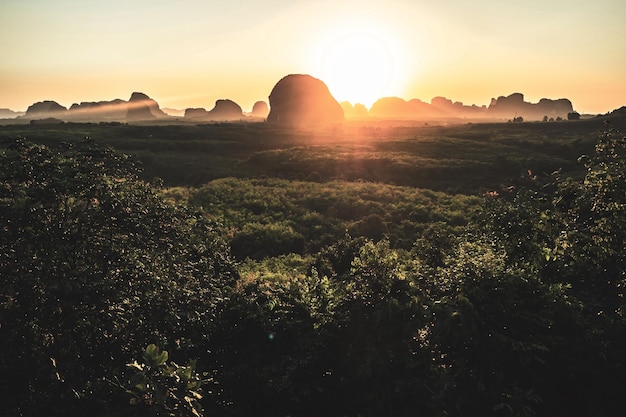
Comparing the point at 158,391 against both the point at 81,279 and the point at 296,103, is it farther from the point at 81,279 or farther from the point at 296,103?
the point at 296,103

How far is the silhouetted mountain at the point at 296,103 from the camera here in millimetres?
181125

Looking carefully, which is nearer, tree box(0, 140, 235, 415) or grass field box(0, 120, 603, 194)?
tree box(0, 140, 235, 415)

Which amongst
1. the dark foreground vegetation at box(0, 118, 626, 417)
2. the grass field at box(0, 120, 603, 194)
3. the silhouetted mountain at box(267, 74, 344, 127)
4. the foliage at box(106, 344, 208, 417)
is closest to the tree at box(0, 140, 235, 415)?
the dark foreground vegetation at box(0, 118, 626, 417)

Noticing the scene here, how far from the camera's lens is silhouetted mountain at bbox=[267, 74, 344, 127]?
181125 mm

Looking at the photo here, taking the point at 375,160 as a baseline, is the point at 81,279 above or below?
below

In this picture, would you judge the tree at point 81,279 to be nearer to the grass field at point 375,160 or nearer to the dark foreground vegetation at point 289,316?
the dark foreground vegetation at point 289,316

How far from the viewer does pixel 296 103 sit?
184 m

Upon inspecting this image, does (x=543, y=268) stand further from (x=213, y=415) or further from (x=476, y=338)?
(x=213, y=415)

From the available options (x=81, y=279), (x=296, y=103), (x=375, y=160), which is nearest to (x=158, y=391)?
(x=81, y=279)

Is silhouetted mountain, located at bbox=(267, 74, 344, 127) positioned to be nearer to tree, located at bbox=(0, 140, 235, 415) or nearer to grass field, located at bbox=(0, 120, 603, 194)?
grass field, located at bbox=(0, 120, 603, 194)

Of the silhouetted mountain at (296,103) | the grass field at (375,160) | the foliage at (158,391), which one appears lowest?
the foliage at (158,391)

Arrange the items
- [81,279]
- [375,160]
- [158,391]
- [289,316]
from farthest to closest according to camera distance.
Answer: [375,160]
[289,316]
[81,279]
[158,391]

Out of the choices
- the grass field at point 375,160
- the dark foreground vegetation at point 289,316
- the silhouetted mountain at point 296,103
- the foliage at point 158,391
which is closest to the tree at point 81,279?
the dark foreground vegetation at point 289,316

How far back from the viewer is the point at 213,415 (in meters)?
8.24
